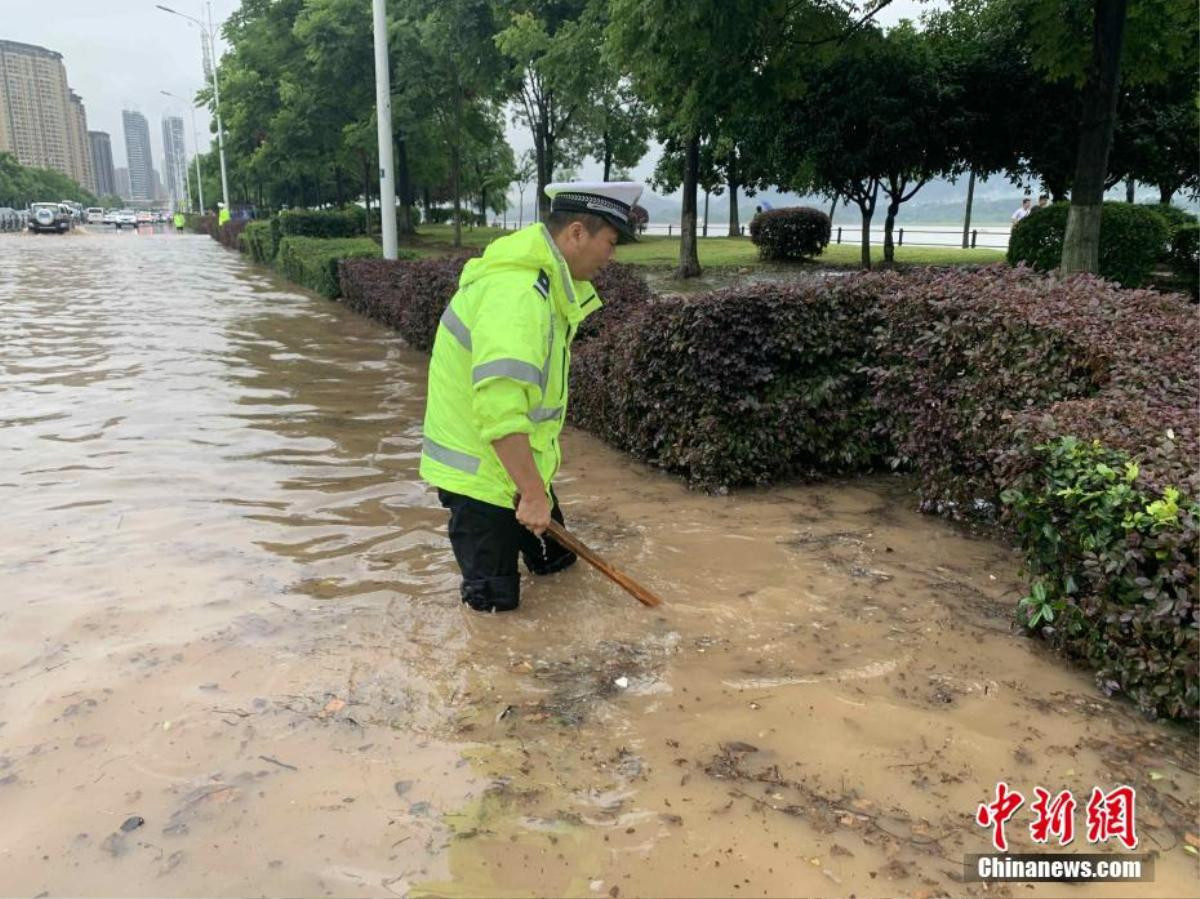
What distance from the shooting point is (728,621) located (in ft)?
12.3

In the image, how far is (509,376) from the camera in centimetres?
309

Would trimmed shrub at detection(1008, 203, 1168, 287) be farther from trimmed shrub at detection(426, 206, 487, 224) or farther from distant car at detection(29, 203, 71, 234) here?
distant car at detection(29, 203, 71, 234)

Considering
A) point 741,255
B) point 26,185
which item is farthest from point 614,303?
point 26,185

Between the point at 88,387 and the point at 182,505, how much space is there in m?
4.51

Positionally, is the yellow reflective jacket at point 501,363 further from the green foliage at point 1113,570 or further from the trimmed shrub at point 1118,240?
the trimmed shrub at point 1118,240

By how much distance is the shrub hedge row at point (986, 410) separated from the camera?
2.83 m

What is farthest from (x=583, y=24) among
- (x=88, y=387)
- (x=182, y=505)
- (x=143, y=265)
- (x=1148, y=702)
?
(x=143, y=265)

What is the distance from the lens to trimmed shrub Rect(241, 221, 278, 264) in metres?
27.3

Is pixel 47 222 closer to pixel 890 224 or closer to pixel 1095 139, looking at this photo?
pixel 890 224

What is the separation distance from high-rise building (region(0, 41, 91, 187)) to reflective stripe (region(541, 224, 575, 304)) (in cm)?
14104

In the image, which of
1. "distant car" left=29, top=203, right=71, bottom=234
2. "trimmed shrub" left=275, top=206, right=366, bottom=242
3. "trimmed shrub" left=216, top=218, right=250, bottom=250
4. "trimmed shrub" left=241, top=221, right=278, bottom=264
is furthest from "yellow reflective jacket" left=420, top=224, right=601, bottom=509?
"distant car" left=29, top=203, right=71, bottom=234

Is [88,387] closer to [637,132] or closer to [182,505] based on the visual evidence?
[182,505]

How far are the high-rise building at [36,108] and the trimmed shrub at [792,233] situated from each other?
12897 cm

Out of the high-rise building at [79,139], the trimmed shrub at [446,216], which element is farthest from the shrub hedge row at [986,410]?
the high-rise building at [79,139]
